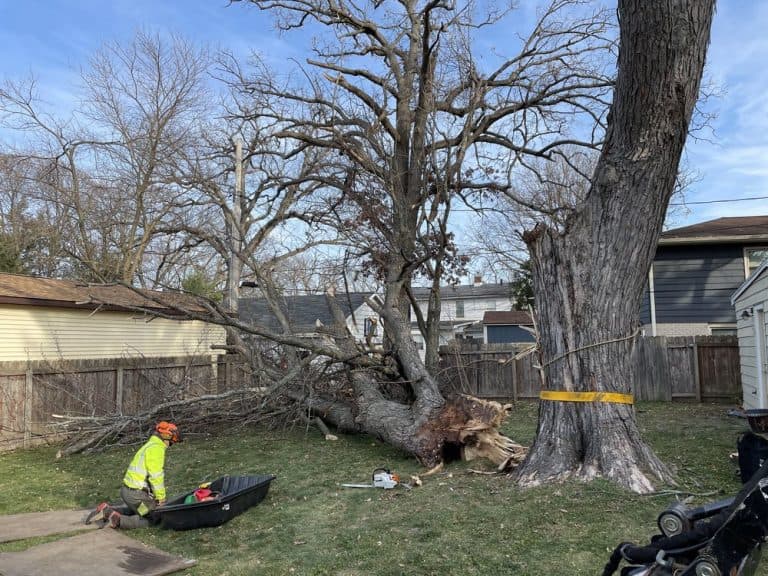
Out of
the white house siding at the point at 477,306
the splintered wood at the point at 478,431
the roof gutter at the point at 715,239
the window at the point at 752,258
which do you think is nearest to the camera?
the splintered wood at the point at 478,431

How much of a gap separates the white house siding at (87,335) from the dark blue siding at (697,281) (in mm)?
13316

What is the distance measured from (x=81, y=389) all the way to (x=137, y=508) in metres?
6.86

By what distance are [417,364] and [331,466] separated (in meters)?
2.51

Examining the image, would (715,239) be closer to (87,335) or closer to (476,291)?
(87,335)

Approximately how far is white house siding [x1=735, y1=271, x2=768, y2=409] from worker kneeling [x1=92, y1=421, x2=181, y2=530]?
9.04m

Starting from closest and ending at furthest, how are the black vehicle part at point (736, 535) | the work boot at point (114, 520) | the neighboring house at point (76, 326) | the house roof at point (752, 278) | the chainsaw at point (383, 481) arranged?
1. the black vehicle part at point (736, 535)
2. the work boot at point (114, 520)
3. the chainsaw at point (383, 481)
4. the house roof at point (752, 278)
5. the neighboring house at point (76, 326)

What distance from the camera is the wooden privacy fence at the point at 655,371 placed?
14.5 meters

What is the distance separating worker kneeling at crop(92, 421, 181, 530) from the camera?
20.2 ft

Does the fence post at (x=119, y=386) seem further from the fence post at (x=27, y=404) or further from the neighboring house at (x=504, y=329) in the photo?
the neighboring house at (x=504, y=329)

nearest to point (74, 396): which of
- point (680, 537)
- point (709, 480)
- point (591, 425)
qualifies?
point (591, 425)

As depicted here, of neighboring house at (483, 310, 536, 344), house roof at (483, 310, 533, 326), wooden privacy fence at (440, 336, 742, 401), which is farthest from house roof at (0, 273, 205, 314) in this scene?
neighboring house at (483, 310, 536, 344)

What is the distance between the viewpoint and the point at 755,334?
10.6m

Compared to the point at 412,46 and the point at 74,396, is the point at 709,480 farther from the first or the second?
the point at 412,46

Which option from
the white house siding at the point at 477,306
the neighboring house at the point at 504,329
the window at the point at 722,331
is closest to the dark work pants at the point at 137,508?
the window at the point at 722,331
